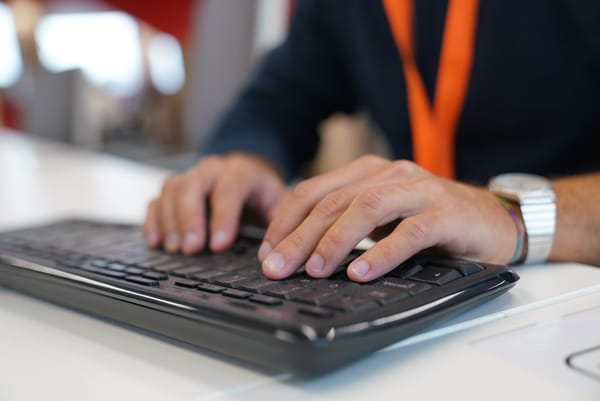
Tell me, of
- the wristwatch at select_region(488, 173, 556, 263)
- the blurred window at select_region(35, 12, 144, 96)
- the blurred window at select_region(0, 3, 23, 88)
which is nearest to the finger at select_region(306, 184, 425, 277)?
the wristwatch at select_region(488, 173, 556, 263)

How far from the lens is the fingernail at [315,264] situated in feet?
1.29

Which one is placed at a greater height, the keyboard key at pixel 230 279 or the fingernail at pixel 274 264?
the fingernail at pixel 274 264

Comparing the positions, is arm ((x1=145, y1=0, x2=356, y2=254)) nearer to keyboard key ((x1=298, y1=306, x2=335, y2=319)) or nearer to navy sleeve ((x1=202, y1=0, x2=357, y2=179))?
navy sleeve ((x1=202, y1=0, x2=357, y2=179))

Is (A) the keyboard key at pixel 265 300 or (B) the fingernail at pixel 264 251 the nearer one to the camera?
(A) the keyboard key at pixel 265 300

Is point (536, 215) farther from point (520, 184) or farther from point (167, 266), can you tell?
point (167, 266)

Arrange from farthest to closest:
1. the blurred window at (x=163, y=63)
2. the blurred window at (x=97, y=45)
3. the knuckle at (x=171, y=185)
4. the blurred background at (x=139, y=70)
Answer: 1. the blurred window at (x=163, y=63)
2. the blurred window at (x=97, y=45)
3. the blurred background at (x=139, y=70)
4. the knuckle at (x=171, y=185)

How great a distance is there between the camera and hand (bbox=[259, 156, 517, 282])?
0.40m

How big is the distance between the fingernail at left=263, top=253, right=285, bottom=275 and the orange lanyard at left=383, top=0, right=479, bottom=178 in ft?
1.28

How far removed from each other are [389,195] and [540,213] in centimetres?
14

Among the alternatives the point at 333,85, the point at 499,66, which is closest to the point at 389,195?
the point at 499,66

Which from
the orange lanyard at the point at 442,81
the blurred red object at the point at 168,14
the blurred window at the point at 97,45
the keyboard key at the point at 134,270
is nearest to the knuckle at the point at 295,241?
the keyboard key at the point at 134,270

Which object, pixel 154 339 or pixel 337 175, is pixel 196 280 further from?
pixel 337 175

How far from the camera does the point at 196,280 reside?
401 millimetres

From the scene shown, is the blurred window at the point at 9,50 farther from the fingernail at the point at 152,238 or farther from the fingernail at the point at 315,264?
the fingernail at the point at 315,264
